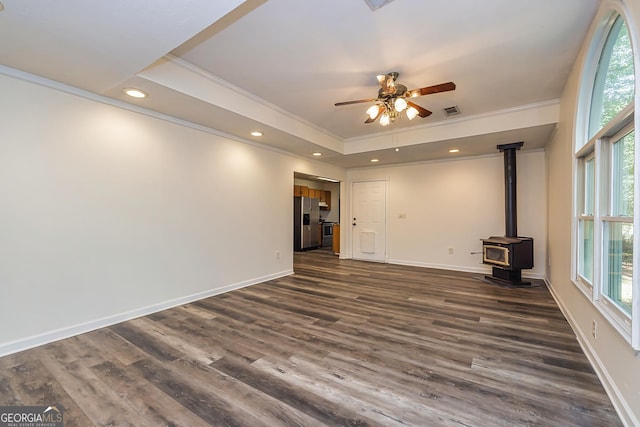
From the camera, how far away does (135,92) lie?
8.92 feet

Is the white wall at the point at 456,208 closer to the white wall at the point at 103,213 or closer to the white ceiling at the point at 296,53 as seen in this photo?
the white ceiling at the point at 296,53

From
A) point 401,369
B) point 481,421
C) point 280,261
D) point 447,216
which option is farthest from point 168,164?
point 447,216

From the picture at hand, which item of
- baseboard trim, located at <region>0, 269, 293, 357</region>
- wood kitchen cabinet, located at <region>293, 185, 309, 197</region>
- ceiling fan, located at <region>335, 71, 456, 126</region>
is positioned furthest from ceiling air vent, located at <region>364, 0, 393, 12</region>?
wood kitchen cabinet, located at <region>293, 185, 309, 197</region>

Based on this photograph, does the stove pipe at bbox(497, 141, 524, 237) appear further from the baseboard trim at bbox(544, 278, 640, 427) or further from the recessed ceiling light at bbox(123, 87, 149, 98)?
the recessed ceiling light at bbox(123, 87, 149, 98)

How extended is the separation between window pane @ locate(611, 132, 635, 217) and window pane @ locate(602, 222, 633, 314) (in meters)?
0.11

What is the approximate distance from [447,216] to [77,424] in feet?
19.0

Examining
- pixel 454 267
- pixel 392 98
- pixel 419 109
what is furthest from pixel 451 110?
pixel 454 267

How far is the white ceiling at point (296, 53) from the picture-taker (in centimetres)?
182

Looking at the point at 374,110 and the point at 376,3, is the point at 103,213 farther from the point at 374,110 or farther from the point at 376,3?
the point at 376,3

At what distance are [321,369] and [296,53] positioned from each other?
8.72ft

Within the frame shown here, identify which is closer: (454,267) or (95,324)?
(95,324)

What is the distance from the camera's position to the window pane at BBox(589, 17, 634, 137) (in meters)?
1.74

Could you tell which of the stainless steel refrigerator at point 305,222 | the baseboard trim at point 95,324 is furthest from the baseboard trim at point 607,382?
the stainless steel refrigerator at point 305,222

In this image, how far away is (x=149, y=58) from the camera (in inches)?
85.5
